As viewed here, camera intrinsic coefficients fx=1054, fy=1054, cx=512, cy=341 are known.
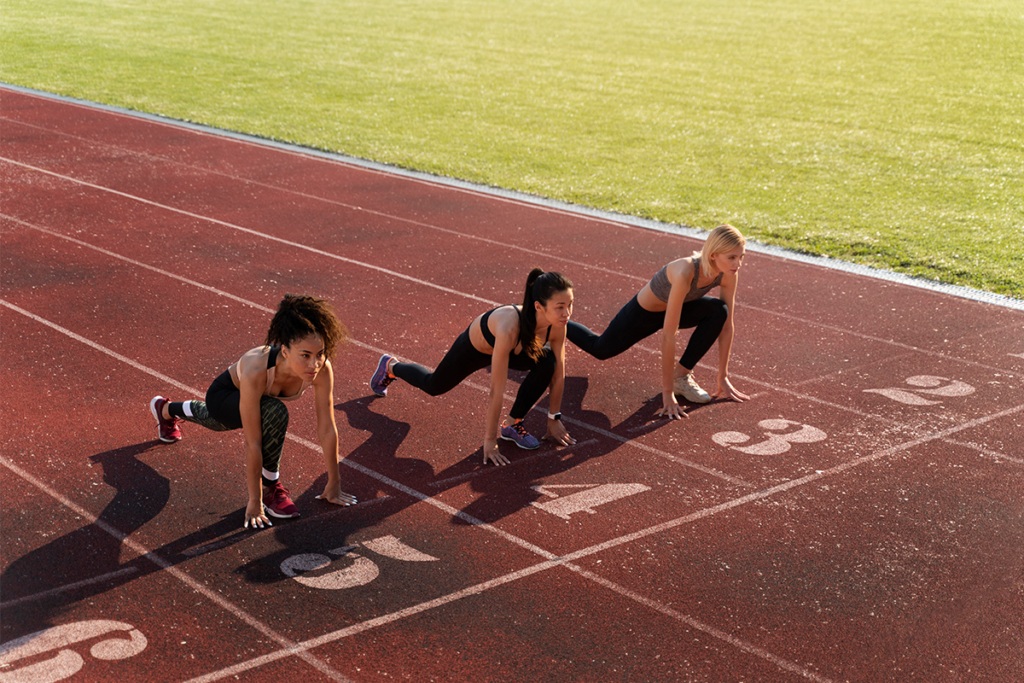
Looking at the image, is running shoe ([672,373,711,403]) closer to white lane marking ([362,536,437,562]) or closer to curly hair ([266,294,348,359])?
white lane marking ([362,536,437,562])

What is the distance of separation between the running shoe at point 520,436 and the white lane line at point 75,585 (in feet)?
8.15

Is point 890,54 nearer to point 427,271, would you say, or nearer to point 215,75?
point 215,75

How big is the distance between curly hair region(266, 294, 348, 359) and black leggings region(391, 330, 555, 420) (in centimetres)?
160

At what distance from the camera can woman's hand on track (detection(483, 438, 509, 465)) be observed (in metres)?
6.36

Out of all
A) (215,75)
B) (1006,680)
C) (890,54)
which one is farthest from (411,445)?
(890,54)

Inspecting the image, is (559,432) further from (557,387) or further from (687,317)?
(687,317)

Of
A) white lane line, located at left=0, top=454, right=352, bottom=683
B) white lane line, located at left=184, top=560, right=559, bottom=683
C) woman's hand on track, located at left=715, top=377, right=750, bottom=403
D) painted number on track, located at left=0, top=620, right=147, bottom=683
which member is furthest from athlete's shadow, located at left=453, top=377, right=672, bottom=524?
painted number on track, located at left=0, top=620, right=147, bottom=683

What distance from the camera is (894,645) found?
469cm

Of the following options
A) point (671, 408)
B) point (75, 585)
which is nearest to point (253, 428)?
point (75, 585)

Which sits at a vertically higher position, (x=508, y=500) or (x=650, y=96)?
(x=650, y=96)

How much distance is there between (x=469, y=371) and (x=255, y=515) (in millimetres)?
1965

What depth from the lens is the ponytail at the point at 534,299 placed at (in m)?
6.08

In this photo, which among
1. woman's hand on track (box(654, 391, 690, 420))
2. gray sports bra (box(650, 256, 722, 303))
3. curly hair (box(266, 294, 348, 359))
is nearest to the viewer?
curly hair (box(266, 294, 348, 359))

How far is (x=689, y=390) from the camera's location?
24.7 feet
